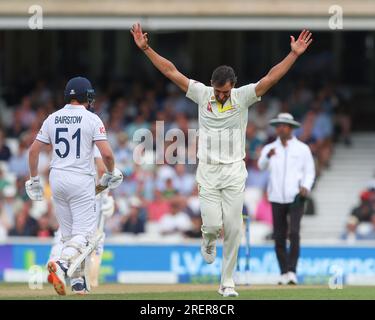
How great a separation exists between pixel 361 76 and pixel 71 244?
17.9m

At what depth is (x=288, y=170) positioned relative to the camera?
16.7 meters

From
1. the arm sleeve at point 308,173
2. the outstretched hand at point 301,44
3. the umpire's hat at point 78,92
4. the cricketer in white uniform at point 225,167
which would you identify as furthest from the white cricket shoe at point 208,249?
the arm sleeve at point 308,173

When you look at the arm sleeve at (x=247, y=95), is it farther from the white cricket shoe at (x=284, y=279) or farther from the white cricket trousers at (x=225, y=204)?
the white cricket shoe at (x=284, y=279)

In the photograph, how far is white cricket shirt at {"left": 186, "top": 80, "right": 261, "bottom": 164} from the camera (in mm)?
12859

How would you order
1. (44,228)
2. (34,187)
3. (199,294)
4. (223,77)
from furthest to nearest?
(44,228)
(199,294)
(34,187)
(223,77)

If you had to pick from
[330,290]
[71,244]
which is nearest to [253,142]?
[330,290]

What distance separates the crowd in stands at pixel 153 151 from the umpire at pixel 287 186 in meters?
6.84

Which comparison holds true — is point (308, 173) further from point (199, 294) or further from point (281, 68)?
point (281, 68)

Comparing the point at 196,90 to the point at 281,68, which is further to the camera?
the point at 196,90

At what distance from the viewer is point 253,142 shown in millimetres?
25672

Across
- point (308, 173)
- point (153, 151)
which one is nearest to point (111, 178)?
point (308, 173)

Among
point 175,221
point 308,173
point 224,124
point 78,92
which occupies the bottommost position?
point 224,124

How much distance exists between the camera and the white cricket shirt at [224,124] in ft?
42.2

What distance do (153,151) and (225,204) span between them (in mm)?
12433
